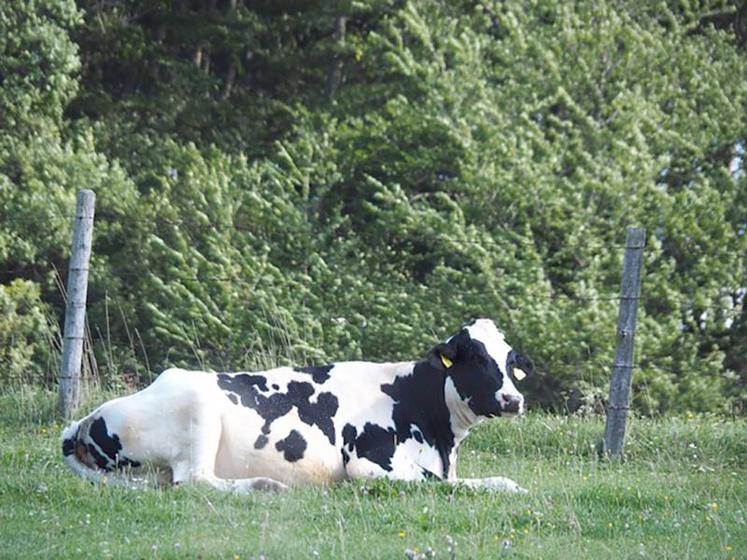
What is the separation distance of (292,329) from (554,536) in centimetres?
1065

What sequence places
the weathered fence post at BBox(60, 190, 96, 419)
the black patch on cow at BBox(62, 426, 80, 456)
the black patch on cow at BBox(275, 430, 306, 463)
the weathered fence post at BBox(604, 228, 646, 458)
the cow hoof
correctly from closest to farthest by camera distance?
the cow hoof, the black patch on cow at BBox(62, 426, 80, 456), the black patch on cow at BBox(275, 430, 306, 463), the weathered fence post at BBox(604, 228, 646, 458), the weathered fence post at BBox(60, 190, 96, 419)

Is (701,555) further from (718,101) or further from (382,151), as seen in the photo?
(382,151)

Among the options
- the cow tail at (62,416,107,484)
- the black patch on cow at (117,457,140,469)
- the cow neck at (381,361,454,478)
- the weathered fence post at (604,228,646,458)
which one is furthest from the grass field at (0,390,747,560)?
the weathered fence post at (604,228,646,458)

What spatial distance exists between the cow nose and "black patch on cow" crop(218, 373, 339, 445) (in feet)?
3.22

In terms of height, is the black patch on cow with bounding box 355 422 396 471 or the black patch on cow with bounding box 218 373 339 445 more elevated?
the black patch on cow with bounding box 218 373 339 445

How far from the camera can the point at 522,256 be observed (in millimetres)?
17297

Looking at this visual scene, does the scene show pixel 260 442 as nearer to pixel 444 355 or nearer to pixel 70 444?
pixel 70 444

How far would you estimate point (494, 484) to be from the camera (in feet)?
25.5

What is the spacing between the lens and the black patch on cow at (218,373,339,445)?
823 centimetres

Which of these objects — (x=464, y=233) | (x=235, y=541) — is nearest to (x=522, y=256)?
(x=464, y=233)

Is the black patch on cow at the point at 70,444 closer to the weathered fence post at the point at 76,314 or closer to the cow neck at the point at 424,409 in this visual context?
the cow neck at the point at 424,409

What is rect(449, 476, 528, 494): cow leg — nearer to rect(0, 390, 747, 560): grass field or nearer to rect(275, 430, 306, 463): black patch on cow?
rect(0, 390, 747, 560): grass field

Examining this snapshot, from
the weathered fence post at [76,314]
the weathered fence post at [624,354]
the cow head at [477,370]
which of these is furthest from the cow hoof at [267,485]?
the weathered fence post at [76,314]

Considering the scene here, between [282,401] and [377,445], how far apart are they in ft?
2.01
